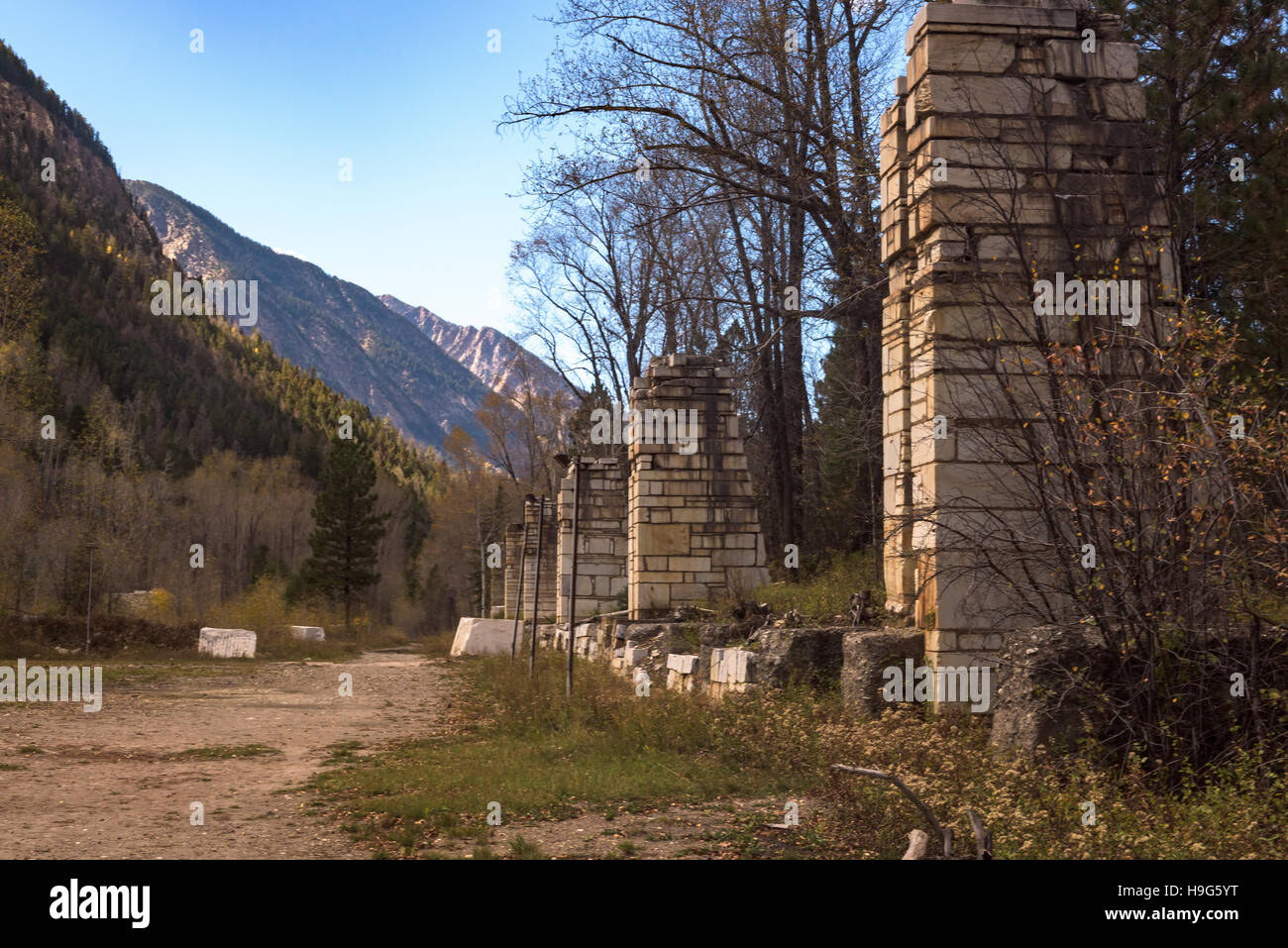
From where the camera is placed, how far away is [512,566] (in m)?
39.2

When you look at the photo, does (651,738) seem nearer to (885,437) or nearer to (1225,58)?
(885,437)

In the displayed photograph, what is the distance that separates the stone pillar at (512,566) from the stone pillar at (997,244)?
99.0 ft

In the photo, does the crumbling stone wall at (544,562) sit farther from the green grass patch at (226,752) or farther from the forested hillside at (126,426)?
the green grass patch at (226,752)

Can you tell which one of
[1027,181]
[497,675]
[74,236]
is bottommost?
[497,675]

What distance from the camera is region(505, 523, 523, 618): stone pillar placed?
3853cm

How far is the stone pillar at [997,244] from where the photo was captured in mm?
8344

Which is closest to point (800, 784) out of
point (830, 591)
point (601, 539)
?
point (830, 591)

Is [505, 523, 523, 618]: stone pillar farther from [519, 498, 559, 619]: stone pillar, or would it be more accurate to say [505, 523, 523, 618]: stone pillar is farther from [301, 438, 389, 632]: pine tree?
[301, 438, 389, 632]: pine tree

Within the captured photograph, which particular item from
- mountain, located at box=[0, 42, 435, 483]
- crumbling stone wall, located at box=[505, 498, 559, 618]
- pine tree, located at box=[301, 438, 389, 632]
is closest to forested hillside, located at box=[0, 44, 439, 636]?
mountain, located at box=[0, 42, 435, 483]

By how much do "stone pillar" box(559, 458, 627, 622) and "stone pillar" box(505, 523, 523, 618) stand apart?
15551 mm

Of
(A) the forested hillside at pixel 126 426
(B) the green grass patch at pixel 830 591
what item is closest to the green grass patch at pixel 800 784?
(B) the green grass patch at pixel 830 591
